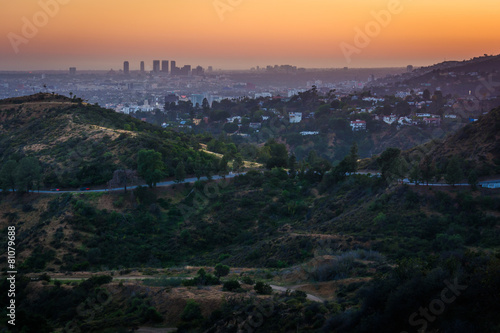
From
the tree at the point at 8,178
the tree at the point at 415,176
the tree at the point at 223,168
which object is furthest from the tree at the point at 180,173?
the tree at the point at 415,176

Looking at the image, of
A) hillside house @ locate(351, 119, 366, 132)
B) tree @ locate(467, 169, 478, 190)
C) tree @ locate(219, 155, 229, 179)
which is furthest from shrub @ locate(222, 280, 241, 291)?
hillside house @ locate(351, 119, 366, 132)

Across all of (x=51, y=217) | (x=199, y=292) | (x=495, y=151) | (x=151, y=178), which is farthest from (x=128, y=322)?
(x=495, y=151)

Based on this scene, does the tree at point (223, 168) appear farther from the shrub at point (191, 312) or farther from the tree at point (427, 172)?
the shrub at point (191, 312)

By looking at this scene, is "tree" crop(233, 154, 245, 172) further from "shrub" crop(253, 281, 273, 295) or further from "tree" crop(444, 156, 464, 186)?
"shrub" crop(253, 281, 273, 295)

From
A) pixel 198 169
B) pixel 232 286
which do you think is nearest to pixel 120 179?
pixel 198 169

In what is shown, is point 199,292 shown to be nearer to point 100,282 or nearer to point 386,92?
point 100,282

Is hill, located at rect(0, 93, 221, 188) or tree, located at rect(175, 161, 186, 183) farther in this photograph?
hill, located at rect(0, 93, 221, 188)
